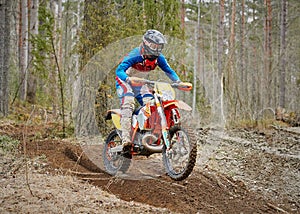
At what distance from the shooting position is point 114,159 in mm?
5582

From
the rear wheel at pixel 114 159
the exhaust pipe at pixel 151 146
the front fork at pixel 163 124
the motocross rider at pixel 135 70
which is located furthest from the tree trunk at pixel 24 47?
the front fork at pixel 163 124

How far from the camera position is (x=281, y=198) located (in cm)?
516

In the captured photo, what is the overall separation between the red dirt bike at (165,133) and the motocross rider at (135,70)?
0.14 meters

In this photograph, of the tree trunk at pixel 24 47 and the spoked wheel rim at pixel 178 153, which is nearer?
the spoked wheel rim at pixel 178 153

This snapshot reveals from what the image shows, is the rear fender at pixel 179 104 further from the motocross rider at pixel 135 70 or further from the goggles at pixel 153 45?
the goggles at pixel 153 45

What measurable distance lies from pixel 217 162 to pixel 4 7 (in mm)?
8192

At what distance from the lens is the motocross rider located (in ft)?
14.7

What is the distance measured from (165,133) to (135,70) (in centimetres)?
111

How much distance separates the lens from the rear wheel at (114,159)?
5.34 m

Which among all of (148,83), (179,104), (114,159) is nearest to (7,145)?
(114,159)

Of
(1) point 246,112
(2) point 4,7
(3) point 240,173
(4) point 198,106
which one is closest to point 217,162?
(3) point 240,173

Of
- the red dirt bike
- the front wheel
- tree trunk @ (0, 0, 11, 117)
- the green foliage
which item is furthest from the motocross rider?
tree trunk @ (0, 0, 11, 117)

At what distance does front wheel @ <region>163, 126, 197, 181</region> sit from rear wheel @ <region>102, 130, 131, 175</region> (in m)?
1.02

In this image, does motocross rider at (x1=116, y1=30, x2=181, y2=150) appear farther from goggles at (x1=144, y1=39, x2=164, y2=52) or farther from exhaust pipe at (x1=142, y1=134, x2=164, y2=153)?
A: exhaust pipe at (x1=142, y1=134, x2=164, y2=153)
